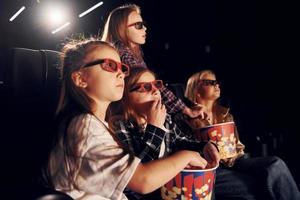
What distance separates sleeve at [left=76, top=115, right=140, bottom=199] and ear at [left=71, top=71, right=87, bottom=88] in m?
0.22

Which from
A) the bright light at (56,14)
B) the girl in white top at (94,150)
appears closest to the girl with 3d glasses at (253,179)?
the girl in white top at (94,150)

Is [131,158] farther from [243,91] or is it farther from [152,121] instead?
[243,91]

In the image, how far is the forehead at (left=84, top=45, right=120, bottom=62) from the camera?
121cm

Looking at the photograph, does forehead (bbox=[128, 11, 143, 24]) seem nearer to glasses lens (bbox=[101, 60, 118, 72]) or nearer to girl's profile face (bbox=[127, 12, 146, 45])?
girl's profile face (bbox=[127, 12, 146, 45])

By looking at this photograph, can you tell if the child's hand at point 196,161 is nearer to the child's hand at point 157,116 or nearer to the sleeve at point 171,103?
the child's hand at point 157,116

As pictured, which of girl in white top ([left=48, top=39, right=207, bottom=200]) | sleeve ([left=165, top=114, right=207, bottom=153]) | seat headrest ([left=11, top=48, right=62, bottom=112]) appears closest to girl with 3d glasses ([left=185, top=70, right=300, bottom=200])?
sleeve ([left=165, top=114, right=207, bottom=153])

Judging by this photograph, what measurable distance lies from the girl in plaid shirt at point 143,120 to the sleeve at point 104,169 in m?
0.28

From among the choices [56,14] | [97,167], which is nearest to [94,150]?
[97,167]

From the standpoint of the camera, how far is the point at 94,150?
3.35ft

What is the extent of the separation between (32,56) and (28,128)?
0.47 metres

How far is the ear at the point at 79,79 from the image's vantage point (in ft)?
3.96

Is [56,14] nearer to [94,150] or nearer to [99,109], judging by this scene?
[99,109]

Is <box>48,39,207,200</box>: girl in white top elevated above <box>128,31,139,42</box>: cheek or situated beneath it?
situated beneath

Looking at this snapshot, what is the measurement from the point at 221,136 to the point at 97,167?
27.8 inches
